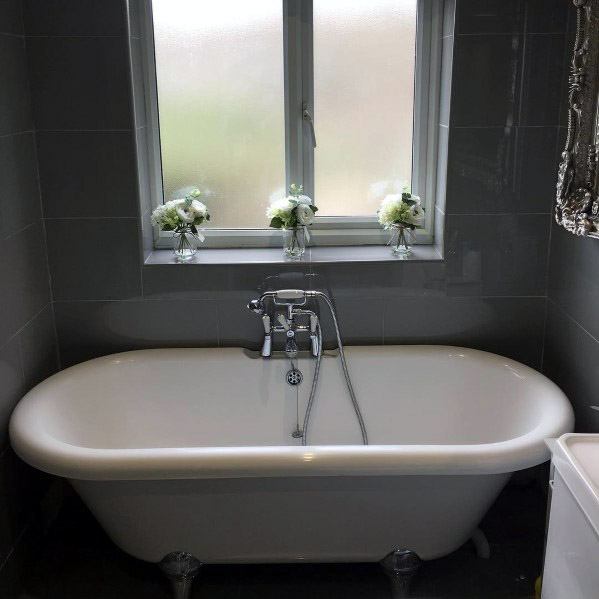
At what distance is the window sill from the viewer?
106 inches

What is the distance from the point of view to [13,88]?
236 centimetres

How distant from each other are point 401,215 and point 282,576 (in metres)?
1.33

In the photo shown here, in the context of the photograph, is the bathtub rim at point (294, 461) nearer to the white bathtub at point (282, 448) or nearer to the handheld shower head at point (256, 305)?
the white bathtub at point (282, 448)

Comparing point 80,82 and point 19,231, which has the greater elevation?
point 80,82

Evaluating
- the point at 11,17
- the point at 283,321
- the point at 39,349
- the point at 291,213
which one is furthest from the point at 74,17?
the point at 283,321

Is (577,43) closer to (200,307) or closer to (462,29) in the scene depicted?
(462,29)

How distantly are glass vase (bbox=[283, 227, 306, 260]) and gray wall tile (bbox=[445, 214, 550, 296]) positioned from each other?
21.0 inches

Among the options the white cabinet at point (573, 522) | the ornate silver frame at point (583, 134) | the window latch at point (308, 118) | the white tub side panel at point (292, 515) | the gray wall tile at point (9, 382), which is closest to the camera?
the white cabinet at point (573, 522)

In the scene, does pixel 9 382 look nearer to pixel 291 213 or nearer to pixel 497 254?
pixel 291 213

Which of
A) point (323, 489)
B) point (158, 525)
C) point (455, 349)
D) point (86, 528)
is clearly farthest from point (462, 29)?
point (86, 528)

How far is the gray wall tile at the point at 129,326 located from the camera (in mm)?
2709

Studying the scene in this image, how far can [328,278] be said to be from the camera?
107 inches

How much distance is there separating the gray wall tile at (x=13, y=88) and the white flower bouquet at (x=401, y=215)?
1.29m

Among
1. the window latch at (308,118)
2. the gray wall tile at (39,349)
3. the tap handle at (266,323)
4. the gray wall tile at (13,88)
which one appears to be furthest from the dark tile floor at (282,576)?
the window latch at (308,118)
